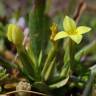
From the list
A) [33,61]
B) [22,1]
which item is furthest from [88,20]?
[33,61]

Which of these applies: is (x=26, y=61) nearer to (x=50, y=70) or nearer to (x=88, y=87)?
(x=50, y=70)

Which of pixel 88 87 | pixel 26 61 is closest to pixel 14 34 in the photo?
pixel 26 61

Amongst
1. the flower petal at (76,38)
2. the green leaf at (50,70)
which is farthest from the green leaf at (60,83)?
the flower petal at (76,38)

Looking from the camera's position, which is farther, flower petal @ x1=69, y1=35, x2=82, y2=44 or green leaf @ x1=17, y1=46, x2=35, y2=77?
green leaf @ x1=17, y1=46, x2=35, y2=77

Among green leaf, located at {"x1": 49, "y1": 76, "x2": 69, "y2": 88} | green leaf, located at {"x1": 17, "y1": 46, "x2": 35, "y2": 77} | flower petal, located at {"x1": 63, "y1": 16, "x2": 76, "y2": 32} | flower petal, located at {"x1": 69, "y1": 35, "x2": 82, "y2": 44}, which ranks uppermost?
flower petal, located at {"x1": 63, "y1": 16, "x2": 76, "y2": 32}

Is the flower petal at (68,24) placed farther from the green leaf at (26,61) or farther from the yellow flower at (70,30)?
the green leaf at (26,61)

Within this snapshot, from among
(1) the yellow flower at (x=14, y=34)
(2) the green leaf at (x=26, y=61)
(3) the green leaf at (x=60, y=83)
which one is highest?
(1) the yellow flower at (x=14, y=34)

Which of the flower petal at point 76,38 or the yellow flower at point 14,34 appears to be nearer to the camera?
the flower petal at point 76,38

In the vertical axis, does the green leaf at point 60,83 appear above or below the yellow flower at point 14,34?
below

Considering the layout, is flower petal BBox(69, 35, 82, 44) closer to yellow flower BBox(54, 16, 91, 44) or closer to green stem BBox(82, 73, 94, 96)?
yellow flower BBox(54, 16, 91, 44)

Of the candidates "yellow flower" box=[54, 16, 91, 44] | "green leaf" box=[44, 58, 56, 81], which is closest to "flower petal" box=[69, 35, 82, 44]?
"yellow flower" box=[54, 16, 91, 44]

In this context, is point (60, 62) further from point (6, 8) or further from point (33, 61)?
point (6, 8)

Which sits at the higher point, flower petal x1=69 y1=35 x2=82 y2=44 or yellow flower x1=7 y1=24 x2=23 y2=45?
flower petal x1=69 y1=35 x2=82 y2=44
